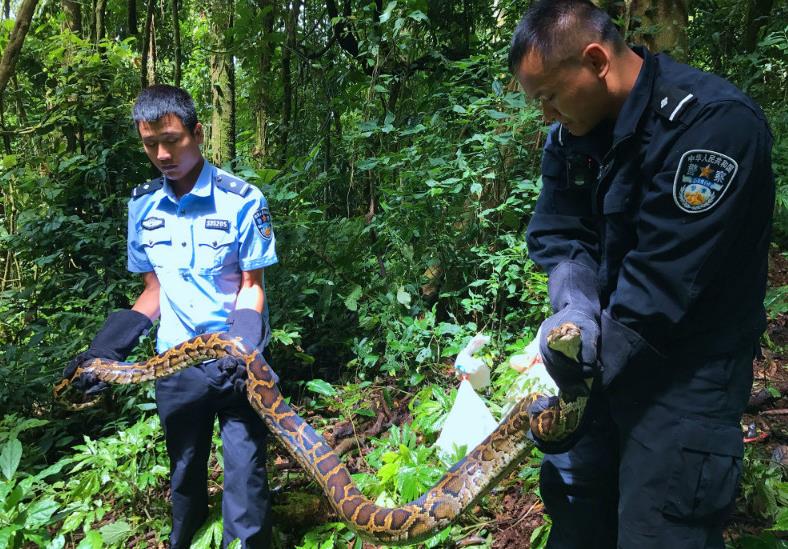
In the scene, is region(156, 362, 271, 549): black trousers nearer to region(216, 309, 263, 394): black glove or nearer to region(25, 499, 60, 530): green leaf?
region(216, 309, 263, 394): black glove

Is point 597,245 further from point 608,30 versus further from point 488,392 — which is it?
point 488,392

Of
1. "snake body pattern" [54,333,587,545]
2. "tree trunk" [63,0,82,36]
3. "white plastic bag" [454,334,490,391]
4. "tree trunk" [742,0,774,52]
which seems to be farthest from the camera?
"tree trunk" [742,0,774,52]

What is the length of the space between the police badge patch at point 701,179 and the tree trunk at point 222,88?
5.87 meters

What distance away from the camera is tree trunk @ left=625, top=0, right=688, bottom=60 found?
4230mm

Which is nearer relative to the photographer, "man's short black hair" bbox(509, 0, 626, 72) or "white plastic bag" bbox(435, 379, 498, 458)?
"man's short black hair" bbox(509, 0, 626, 72)

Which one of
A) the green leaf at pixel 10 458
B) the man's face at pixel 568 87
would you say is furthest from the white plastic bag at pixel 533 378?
the green leaf at pixel 10 458

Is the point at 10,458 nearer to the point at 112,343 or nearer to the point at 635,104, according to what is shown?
the point at 112,343

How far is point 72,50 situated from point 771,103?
321 inches

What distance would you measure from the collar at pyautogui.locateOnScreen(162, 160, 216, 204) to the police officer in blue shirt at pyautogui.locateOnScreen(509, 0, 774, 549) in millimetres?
1887

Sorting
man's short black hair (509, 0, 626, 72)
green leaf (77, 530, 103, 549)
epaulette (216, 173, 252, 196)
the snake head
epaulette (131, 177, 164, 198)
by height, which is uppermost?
man's short black hair (509, 0, 626, 72)

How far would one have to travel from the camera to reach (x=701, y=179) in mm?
1521

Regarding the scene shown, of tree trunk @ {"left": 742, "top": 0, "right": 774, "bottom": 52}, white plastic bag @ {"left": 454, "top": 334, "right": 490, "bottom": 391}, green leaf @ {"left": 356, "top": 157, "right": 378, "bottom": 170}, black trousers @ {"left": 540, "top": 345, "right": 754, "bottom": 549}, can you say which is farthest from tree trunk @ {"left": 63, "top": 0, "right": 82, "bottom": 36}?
tree trunk @ {"left": 742, "top": 0, "right": 774, "bottom": 52}

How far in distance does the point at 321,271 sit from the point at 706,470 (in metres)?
4.02

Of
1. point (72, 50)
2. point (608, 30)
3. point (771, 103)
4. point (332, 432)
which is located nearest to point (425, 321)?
point (332, 432)
